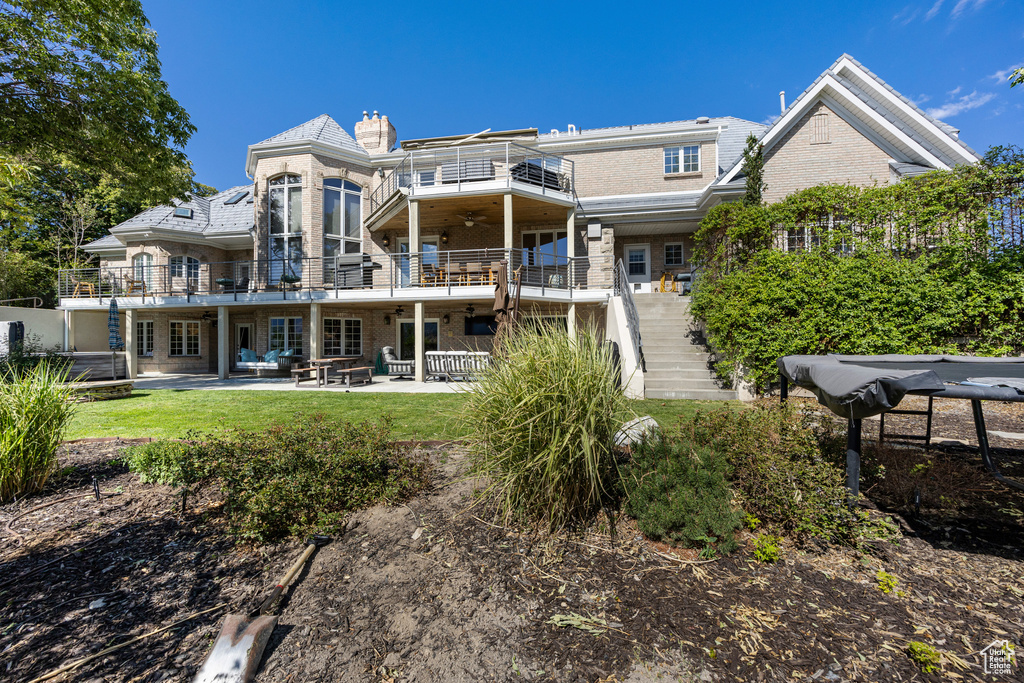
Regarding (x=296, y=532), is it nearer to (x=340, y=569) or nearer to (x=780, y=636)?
(x=340, y=569)

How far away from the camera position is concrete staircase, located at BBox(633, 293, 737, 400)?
348 inches

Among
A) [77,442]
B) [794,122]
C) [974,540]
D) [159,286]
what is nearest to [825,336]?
[974,540]

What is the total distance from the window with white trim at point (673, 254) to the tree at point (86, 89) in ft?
53.0

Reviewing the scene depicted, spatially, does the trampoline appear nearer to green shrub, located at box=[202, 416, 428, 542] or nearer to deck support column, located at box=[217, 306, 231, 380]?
green shrub, located at box=[202, 416, 428, 542]

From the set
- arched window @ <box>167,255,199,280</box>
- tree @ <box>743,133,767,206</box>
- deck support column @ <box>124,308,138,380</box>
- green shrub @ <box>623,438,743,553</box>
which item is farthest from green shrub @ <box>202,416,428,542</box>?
arched window @ <box>167,255,199,280</box>

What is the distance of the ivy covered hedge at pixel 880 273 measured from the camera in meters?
7.10

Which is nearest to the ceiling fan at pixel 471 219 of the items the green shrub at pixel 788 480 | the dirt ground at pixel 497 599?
the green shrub at pixel 788 480

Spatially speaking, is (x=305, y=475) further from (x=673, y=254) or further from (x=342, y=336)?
(x=673, y=254)

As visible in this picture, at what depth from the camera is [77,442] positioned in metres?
5.25

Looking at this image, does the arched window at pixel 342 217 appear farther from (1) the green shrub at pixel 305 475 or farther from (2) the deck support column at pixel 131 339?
(1) the green shrub at pixel 305 475

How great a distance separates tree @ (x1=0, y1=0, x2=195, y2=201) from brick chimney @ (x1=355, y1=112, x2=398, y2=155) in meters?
7.28

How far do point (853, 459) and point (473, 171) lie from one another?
49.3 ft

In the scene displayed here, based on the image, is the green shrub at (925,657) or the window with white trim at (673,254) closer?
the green shrub at (925,657)

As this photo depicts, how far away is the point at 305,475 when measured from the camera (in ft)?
11.1
